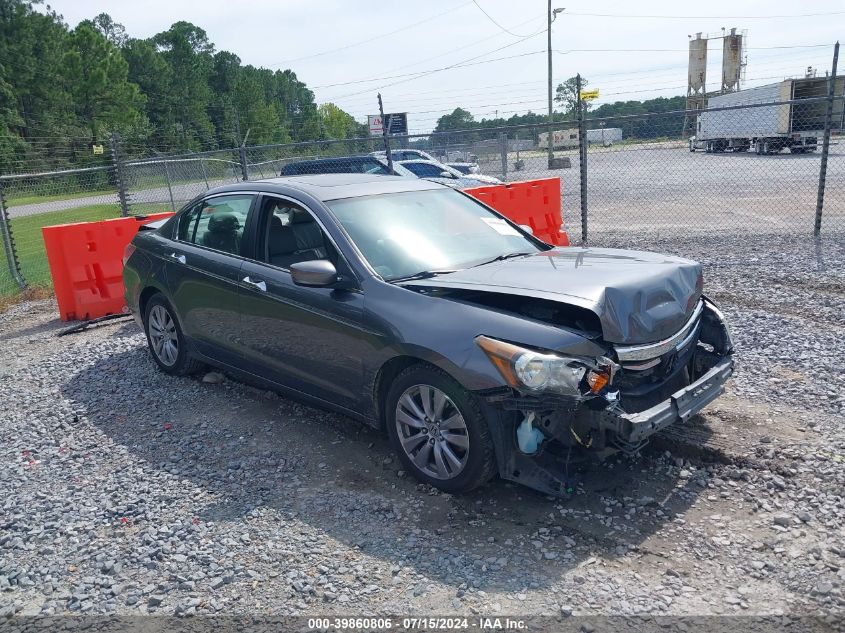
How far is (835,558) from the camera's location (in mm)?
3365

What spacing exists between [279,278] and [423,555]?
7.28 ft

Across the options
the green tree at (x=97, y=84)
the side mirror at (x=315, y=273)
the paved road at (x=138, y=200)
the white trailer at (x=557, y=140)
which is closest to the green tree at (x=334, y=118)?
the green tree at (x=97, y=84)

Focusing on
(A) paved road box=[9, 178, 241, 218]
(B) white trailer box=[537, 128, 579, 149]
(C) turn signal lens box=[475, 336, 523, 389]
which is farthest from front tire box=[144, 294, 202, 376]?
(B) white trailer box=[537, 128, 579, 149]

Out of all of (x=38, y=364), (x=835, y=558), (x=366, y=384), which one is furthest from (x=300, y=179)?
(x=835, y=558)

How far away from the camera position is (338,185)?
17.4ft

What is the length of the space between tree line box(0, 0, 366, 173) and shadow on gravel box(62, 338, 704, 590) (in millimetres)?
31589

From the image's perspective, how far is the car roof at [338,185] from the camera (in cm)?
513

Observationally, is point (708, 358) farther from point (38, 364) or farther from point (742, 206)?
point (742, 206)

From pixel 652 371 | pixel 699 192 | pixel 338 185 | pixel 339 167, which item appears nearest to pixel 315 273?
pixel 338 185

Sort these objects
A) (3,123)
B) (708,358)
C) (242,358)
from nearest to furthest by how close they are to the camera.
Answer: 1. (708,358)
2. (242,358)
3. (3,123)

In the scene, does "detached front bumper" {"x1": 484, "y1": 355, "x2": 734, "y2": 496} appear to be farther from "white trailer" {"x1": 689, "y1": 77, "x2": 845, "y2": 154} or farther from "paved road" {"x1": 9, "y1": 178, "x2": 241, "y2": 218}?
"white trailer" {"x1": 689, "y1": 77, "x2": 845, "y2": 154}

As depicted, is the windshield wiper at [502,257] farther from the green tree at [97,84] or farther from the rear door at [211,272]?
the green tree at [97,84]

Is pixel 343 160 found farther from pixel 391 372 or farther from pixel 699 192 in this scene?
pixel 391 372

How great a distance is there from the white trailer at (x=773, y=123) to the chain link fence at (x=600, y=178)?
10 cm
